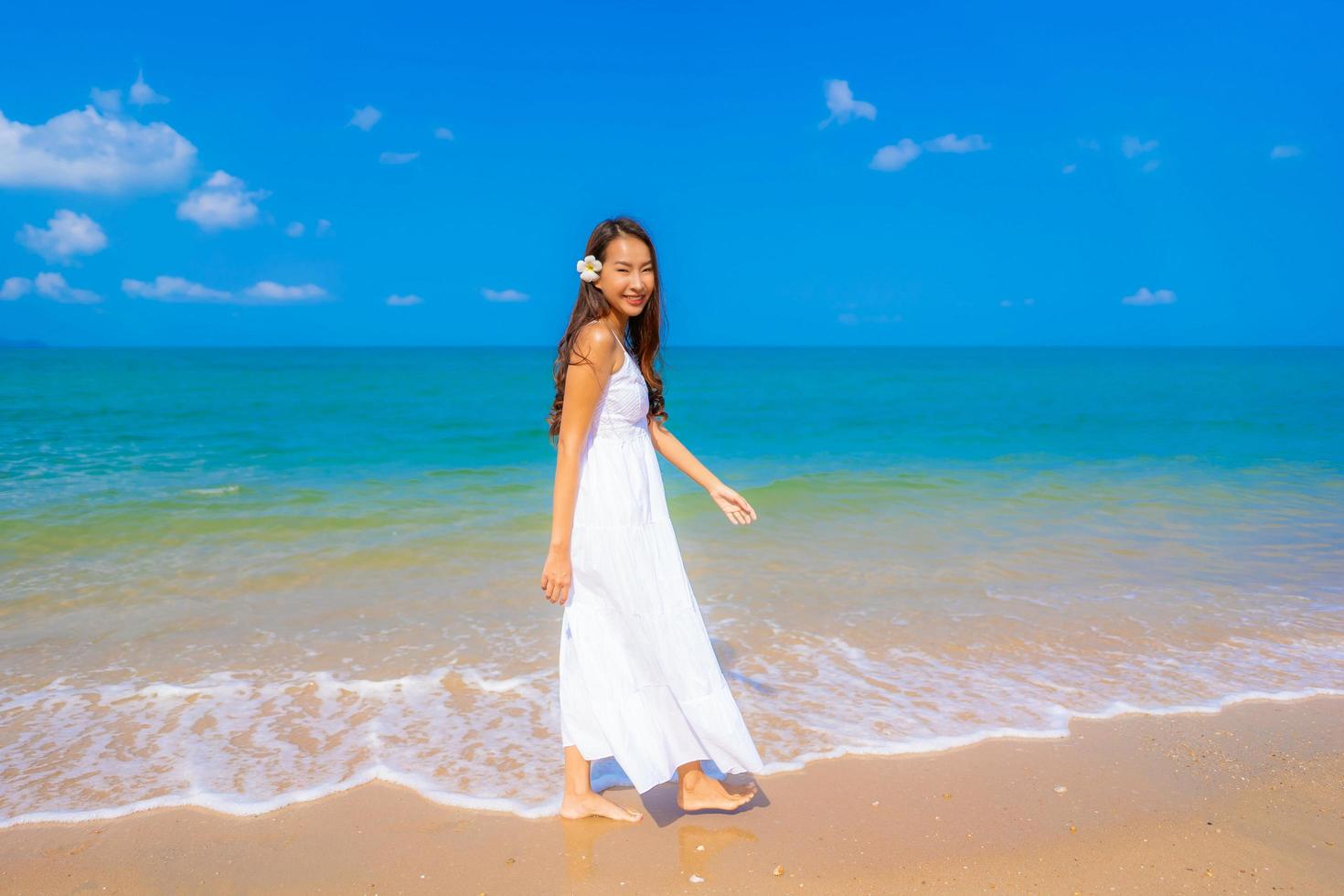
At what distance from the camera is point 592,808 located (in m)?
3.34

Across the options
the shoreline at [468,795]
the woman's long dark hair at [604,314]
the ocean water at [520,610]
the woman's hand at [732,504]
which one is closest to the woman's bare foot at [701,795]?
the shoreline at [468,795]

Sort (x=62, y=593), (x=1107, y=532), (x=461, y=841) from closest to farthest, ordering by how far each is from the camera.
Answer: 1. (x=461, y=841)
2. (x=62, y=593)
3. (x=1107, y=532)

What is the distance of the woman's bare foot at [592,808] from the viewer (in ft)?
10.9

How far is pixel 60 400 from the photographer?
1183 inches

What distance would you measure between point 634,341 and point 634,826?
183 centimetres

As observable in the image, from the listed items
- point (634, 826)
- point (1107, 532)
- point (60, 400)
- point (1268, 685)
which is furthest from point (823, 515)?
point (60, 400)

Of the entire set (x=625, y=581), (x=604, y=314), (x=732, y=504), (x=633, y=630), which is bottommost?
(x=633, y=630)

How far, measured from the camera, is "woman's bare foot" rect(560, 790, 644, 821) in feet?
10.9

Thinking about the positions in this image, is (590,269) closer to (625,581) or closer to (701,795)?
(625,581)

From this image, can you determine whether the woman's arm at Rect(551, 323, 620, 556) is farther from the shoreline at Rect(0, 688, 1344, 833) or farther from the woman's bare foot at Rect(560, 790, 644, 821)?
the shoreline at Rect(0, 688, 1344, 833)

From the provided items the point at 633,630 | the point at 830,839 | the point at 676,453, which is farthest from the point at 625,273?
the point at 830,839

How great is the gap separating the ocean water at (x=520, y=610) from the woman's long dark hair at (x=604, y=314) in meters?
1.72

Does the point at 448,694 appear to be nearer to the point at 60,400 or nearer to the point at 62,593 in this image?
the point at 62,593

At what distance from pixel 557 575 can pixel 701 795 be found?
1024 millimetres
